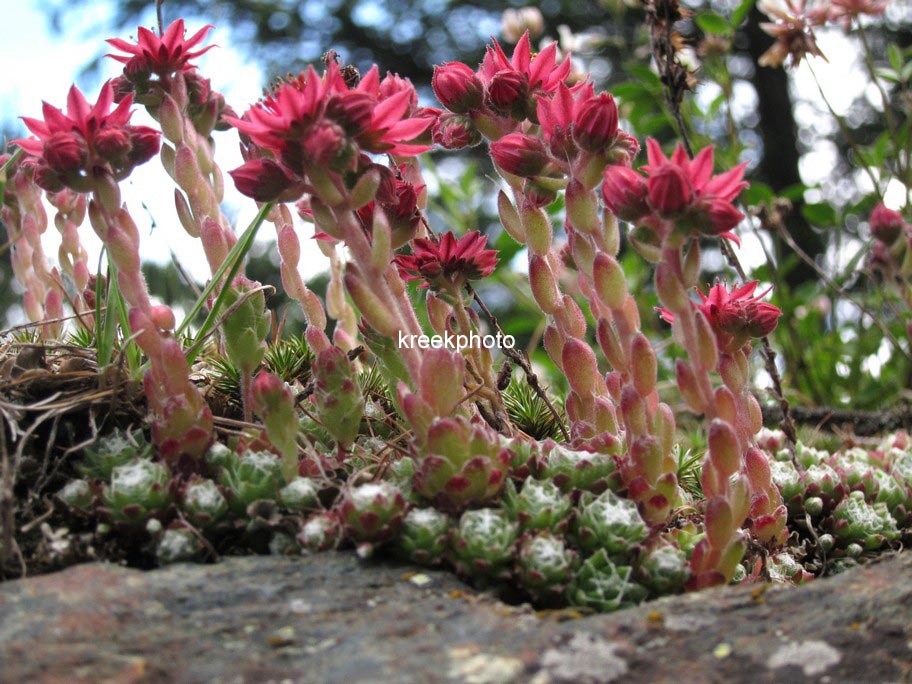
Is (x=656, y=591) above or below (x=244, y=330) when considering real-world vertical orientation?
below

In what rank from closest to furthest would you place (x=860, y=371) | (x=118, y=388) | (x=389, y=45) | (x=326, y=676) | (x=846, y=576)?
(x=326, y=676)
(x=846, y=576)
(x=118, y=388)
(x=860, y=371)
(x=389, y=45)

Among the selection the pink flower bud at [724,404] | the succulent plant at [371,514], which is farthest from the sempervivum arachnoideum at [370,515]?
the pink flower bud at [724,404]

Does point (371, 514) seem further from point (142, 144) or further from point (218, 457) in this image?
point (142, 144)

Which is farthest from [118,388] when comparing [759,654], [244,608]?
[759,654]

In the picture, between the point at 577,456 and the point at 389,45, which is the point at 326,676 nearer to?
the point at 577,456

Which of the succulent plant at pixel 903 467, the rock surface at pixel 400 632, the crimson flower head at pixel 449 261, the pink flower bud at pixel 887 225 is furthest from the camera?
the pink flower bud at pixel 887 225

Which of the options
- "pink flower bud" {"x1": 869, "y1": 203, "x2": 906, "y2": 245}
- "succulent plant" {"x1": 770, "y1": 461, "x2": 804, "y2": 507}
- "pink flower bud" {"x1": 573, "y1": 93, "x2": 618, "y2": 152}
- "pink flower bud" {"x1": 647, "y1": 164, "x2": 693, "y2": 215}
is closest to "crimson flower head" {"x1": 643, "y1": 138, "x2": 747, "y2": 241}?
"pink flower bud" {"x1": 647, "y1": 164, "x2": 693, "y2": 215}

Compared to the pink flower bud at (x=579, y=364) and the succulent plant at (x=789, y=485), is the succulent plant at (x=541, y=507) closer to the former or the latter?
the pink flower bud at (x=579, y=364)

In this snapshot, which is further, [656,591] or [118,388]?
[118,388]
